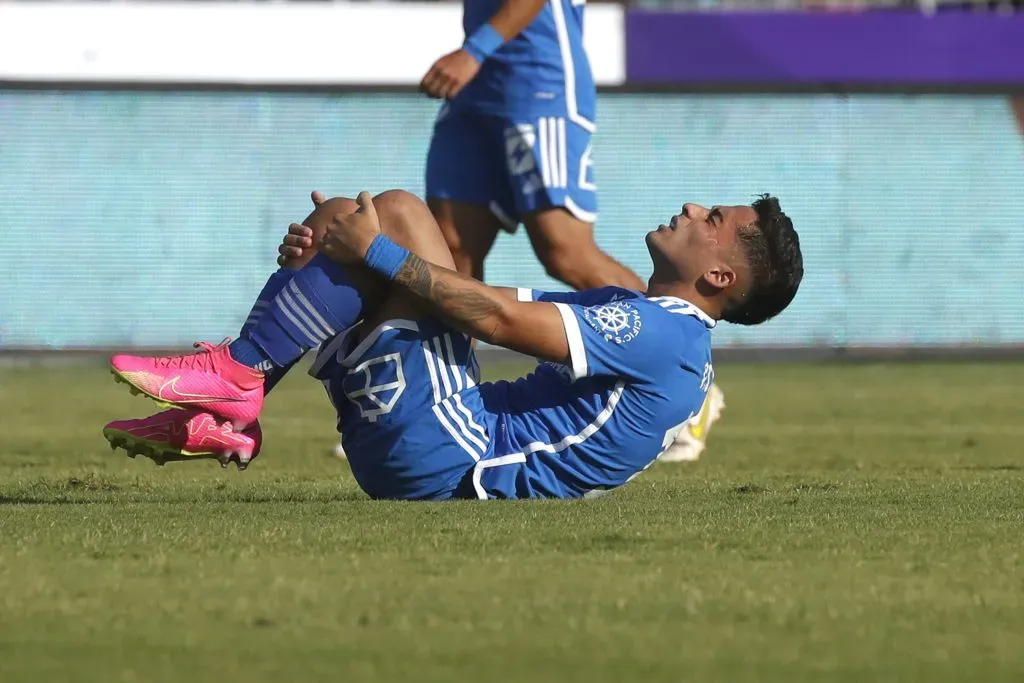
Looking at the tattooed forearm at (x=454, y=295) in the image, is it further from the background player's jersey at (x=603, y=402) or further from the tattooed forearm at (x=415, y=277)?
the background player's jersey at (x=603, y=402)

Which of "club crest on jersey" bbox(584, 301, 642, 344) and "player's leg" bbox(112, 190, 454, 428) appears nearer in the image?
"player's leg" bbox(112, 190, 454, 428)

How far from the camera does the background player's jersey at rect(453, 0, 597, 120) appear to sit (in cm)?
642

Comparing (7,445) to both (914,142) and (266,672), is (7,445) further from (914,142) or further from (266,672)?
(914,142)

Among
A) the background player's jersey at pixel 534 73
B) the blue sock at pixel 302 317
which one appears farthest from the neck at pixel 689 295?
the background player's jersey at pixel 534 73

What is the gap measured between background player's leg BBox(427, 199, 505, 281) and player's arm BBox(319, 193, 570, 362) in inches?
87.9

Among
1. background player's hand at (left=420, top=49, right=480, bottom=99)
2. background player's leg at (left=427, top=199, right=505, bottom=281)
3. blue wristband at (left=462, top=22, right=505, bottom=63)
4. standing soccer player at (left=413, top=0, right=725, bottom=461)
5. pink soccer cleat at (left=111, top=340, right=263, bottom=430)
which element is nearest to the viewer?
pink soccer cleat at (left=111, top=340, right=263, bottom=430)

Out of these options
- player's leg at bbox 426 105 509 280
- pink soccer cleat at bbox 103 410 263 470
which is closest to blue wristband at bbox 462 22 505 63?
player's leg at bbox 426 105 509 280

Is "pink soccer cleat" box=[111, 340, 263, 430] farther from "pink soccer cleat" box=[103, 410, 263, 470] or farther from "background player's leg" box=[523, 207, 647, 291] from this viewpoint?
"background player's leg" box=[523, 207, 647, 291]

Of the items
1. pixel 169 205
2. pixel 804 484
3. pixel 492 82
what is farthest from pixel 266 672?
pixel 169 205

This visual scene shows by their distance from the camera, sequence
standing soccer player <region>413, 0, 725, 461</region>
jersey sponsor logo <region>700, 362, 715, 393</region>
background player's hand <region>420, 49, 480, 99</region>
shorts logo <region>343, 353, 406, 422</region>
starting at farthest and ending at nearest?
standing soccer player <region>413, 0, 725, 461</region> → background player's hand <region>420, 49, 480, 99</region> → jersey sponsor logo <region>700, 362, 715, 393</region> → shorts logo <region>343, 353, 406, 422</region>

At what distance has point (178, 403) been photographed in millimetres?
4004

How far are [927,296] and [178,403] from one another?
29.8 ft

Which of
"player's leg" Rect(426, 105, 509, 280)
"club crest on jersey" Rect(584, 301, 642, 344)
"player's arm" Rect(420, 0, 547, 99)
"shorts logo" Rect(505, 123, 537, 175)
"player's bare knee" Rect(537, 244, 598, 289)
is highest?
"player's arm" Rect(420, 0, 547, 99)

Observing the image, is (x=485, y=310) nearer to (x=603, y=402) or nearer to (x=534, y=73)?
(x=603, y=402)
